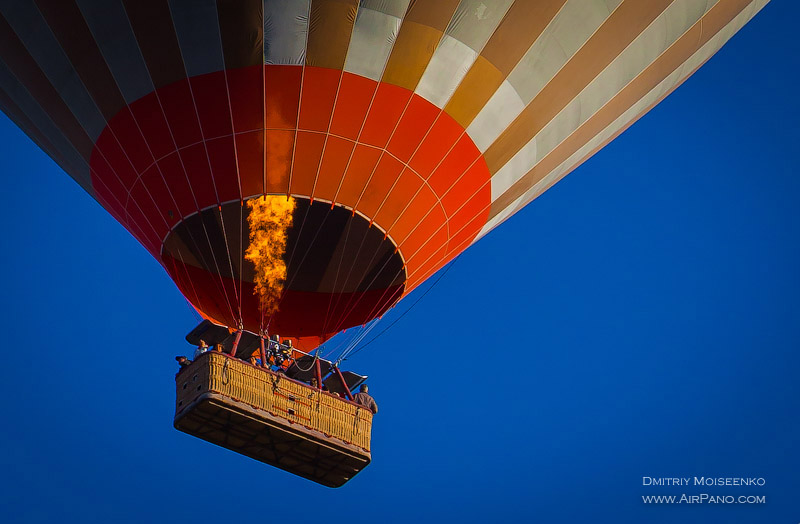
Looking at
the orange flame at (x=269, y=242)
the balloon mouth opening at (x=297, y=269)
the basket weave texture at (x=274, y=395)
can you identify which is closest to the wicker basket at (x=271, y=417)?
the basket weave texture at (x=274, y=395)

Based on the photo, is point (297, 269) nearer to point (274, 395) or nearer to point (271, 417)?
point (274, 395)

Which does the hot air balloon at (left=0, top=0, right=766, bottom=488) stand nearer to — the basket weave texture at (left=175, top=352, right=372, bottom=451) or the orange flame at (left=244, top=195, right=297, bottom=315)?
the orange flame at (left=244, top=195, right=297, bottom=315)

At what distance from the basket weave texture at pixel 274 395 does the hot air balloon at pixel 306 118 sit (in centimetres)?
85

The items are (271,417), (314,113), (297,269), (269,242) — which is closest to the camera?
(271,417)

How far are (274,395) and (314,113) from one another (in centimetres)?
254

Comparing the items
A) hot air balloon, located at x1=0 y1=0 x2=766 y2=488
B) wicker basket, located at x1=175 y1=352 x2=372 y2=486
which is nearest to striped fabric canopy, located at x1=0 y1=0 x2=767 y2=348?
hot air balloon, located at x1=0 y1=0 x2=766 y2=488

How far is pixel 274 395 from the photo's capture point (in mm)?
11383

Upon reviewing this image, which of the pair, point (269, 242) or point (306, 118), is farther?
point (269, 242)

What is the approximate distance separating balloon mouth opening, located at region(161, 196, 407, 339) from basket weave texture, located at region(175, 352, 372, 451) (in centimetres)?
124

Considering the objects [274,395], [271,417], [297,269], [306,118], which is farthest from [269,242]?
[271,417]

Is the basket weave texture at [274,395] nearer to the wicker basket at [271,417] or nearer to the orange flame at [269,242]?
the wicker basket at [271,417]

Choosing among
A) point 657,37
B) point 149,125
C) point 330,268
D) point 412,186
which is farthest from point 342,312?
point 657,37

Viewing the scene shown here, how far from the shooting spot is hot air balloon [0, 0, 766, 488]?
11797 mm

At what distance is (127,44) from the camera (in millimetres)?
11852
